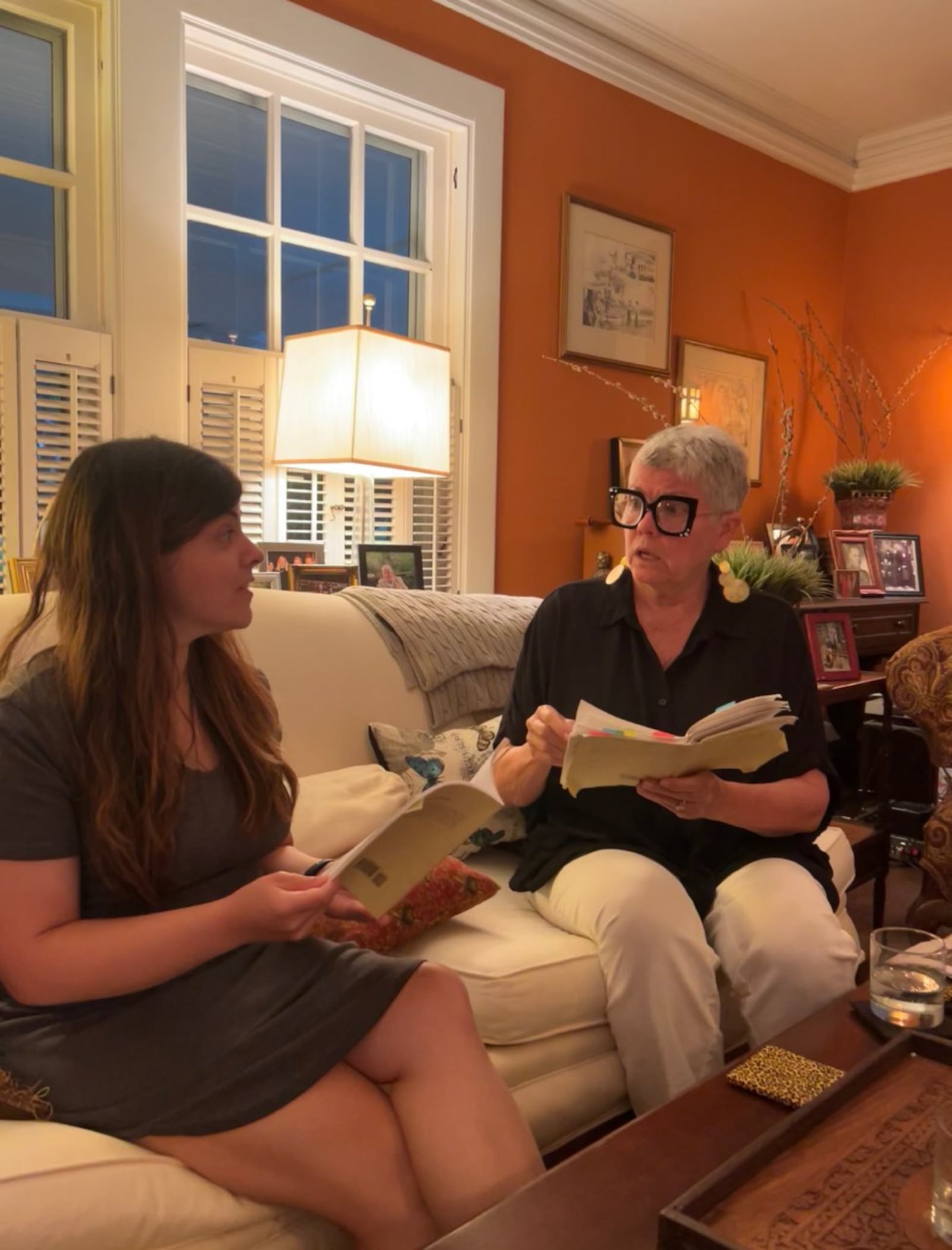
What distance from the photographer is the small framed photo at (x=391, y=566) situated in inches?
101

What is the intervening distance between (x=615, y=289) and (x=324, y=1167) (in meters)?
3.09

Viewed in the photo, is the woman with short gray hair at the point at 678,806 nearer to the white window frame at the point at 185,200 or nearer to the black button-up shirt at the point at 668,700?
the black button-up shirt at the point at 668,700

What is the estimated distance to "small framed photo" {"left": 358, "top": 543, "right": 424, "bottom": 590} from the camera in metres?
2.57

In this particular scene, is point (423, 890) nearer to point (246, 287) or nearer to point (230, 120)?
point (246, 287)

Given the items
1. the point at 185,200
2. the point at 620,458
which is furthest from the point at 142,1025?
the point at 620,458

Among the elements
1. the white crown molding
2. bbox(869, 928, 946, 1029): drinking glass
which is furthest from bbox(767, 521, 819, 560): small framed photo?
bbox(869, 928, 946, 1029): drinking glass

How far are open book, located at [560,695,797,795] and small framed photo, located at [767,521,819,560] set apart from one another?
2.35m

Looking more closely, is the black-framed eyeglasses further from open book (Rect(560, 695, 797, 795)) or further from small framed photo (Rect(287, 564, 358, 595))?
small framed photo (Rect(287, 564, 358, 595))

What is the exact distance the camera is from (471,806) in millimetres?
1049

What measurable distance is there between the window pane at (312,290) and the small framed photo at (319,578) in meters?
0.75

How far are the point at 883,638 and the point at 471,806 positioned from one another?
10.2 ft

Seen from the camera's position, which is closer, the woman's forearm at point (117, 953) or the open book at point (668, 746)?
the woman's forearm at point (117, 953)

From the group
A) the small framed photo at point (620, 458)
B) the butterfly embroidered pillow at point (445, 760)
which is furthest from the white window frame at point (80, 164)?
the small framed photo at point (620, 458)

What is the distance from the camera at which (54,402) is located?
2.31m
